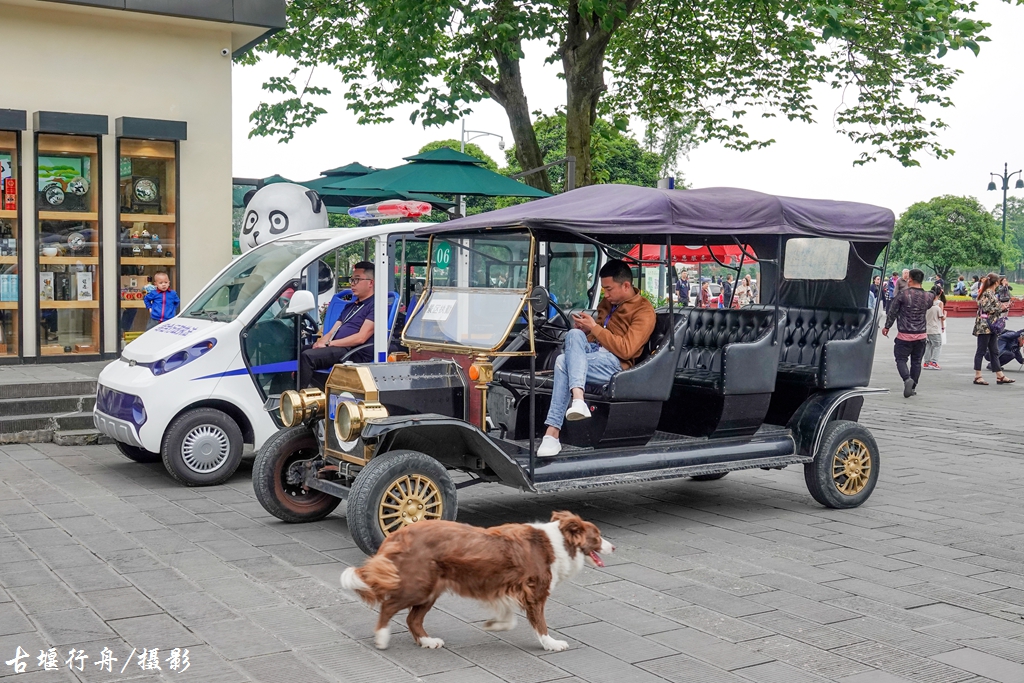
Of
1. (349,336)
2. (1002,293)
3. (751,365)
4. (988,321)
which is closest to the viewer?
(751,365)

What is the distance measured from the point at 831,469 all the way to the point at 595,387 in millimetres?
2056

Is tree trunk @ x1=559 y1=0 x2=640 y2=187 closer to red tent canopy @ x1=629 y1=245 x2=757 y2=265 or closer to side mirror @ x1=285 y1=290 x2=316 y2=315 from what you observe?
red tent canopy @ x1=629 y1=245 x2=757 y2=265

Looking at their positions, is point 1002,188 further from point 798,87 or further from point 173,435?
point 173,435

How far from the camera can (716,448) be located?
7.71 meters

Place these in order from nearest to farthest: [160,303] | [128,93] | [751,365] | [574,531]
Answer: [574,531] → [751,365] → [160,303] → [128,93]

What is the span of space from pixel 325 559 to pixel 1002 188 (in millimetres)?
48836

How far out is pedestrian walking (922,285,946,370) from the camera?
60.6 feet

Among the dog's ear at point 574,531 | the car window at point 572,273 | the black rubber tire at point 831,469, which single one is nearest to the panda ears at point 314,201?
the car window at point 572,273

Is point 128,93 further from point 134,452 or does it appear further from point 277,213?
point 134,452

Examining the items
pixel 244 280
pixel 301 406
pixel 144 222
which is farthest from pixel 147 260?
pixel 301 406

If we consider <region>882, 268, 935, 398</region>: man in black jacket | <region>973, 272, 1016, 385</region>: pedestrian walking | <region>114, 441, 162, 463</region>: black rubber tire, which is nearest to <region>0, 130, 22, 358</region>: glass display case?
<region>114, 441, 162, 463</region>: black rubber tire

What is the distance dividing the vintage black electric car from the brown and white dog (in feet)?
4.40

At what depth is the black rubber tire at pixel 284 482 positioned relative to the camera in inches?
283

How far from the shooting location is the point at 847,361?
322 inches
